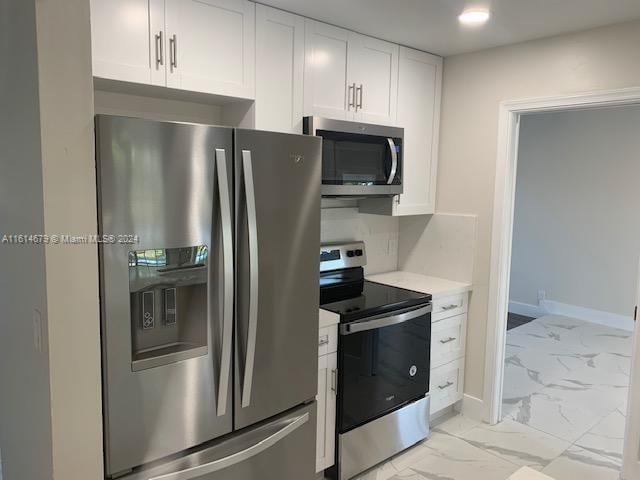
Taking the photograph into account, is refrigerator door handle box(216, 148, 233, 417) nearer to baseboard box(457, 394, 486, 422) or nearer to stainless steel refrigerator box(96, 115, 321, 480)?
stainless steel refrigerator box(96, 115, 321, 480)

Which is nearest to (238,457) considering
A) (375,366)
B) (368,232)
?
(375,366)

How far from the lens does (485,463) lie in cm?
285

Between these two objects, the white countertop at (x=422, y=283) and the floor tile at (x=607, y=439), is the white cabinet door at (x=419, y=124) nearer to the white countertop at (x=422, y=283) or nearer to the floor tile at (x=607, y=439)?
the white countertop at (x=422, y=283)

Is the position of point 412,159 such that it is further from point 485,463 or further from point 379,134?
point 485,463

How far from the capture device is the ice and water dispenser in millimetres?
1598

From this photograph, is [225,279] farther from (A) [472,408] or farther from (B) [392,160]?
(A) [472,408]

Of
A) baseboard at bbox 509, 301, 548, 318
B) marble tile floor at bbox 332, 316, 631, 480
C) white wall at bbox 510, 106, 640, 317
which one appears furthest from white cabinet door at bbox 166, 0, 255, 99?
baseboard at bbox 509, 301, 548, 318

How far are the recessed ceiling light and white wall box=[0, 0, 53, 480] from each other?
1.91 m

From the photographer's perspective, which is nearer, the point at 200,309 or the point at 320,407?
the point at 200,309

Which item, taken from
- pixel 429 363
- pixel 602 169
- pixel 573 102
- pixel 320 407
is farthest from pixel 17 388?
pixel 602 169

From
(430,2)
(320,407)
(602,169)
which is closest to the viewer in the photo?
(430,2)

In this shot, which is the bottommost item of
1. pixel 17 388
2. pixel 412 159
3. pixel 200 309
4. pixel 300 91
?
pixel 17 388

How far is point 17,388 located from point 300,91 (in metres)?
1.84

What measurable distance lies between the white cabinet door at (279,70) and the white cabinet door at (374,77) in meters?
0.39
